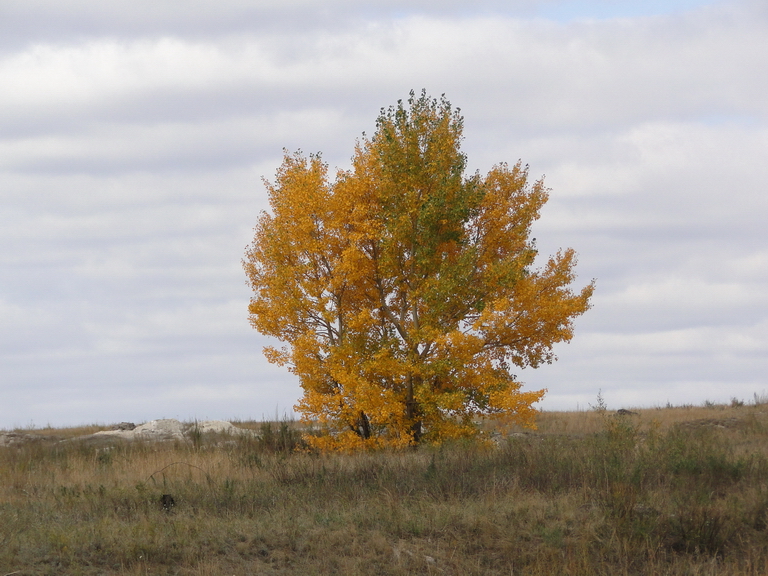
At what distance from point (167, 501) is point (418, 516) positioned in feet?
14.5

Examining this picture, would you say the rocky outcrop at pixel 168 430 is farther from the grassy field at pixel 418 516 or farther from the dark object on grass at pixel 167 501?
the dark object on grass at pixel 167 501

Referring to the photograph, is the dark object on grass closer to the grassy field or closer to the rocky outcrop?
the grassy field

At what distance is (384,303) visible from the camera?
23828 mm

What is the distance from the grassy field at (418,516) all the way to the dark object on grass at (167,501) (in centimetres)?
10

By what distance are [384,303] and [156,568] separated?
13971 millimetres

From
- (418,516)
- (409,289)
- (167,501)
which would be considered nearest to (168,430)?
(409,289)

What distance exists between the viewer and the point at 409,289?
23344mm

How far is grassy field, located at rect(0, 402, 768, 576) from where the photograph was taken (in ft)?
36.4

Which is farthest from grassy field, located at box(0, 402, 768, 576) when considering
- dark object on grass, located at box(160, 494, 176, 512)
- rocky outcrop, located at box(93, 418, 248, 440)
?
rocky outcrop, located at box(93, 418, 248, 440)

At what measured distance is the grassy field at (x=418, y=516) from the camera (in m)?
11.1

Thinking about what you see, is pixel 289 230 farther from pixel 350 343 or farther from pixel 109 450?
pixel 109 450

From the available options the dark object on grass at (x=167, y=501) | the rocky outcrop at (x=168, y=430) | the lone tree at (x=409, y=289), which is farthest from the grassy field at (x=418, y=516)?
the rocky outcrop at (x=168, y=430)

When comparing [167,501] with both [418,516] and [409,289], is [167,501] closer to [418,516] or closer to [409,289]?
[418,516]

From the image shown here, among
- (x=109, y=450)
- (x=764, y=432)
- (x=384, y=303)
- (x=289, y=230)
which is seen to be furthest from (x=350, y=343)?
(x=764, y=432)
